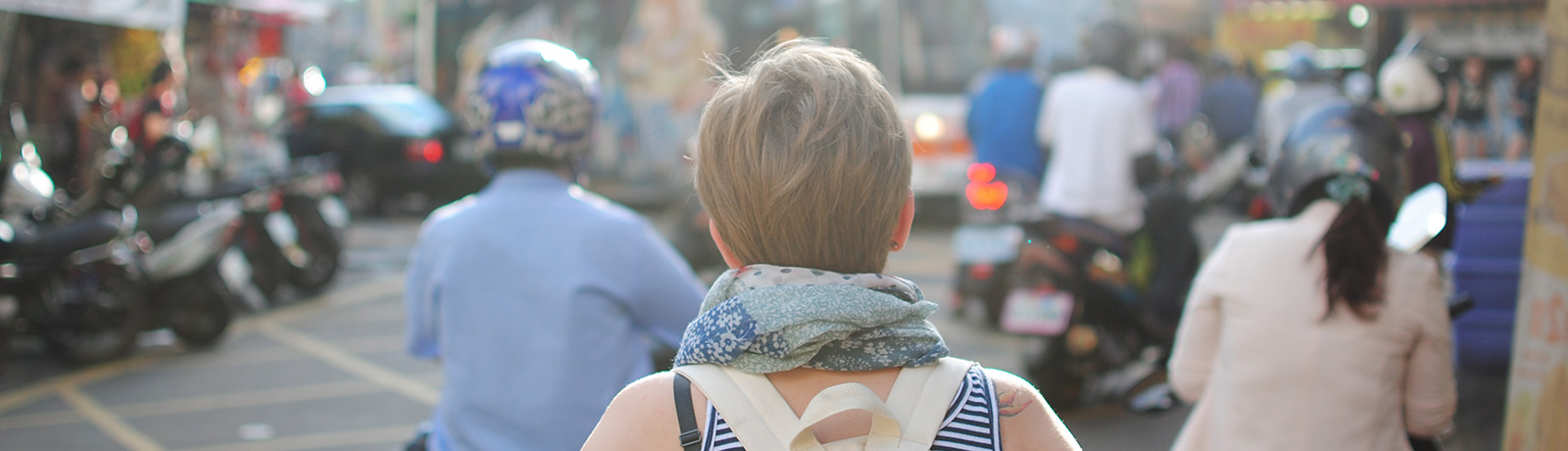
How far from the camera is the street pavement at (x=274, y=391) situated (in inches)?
237

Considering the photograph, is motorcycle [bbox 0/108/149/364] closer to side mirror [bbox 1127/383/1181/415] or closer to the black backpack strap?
side mirror [bbox 1127/383/1181/415]

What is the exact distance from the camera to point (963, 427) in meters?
1.46

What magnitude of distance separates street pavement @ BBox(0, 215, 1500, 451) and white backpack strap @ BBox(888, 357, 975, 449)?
14.5 ft

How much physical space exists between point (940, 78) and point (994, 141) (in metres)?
5.16

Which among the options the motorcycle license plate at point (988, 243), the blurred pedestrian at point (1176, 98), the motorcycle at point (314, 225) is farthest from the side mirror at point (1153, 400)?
the blurred pedestrian at point (1176, 98)

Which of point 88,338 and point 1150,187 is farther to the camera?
point 88,338

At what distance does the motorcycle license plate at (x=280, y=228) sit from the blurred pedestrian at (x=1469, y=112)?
31.9 feet

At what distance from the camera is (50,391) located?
6.97 m

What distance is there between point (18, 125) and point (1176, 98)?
10772 mm

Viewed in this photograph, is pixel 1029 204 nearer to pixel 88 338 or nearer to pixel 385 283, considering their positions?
pixel 88 338

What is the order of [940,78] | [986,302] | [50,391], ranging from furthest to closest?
1. [940,78]
2. [986,302]
3. [50,391]

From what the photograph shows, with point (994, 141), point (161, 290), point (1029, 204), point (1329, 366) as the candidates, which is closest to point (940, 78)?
point (994, 141)

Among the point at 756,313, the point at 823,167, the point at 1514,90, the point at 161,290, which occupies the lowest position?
the point at 161,290

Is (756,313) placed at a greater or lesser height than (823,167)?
lesser
